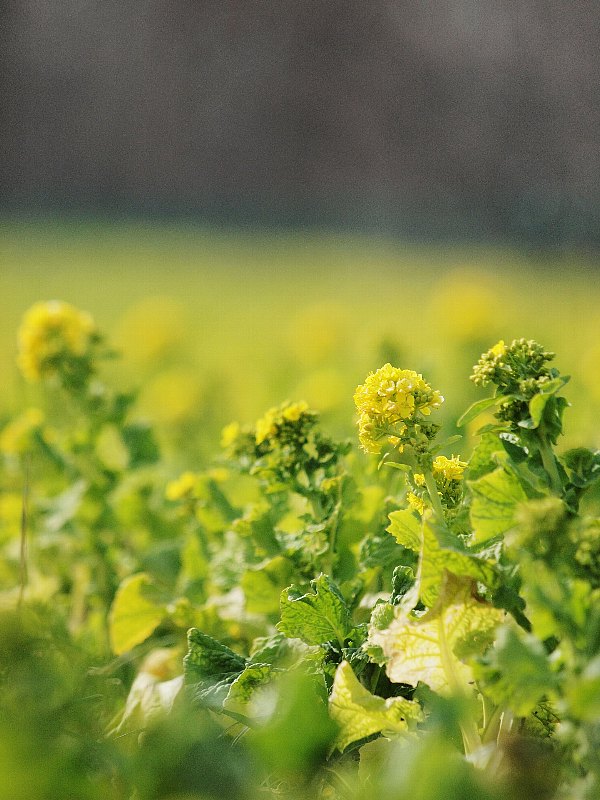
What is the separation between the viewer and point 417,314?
4.64 m

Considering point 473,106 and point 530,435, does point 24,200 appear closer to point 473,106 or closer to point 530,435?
point 473,106

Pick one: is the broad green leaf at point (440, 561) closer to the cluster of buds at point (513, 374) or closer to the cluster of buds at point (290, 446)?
the cluster of buds at point (513, 374)

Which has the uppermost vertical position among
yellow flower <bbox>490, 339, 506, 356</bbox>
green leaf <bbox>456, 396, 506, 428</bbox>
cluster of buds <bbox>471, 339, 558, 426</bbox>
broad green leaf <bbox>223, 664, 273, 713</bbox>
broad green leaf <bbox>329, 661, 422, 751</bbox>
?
yellow flower <bbox>490, 339, 506, 356</bbox>

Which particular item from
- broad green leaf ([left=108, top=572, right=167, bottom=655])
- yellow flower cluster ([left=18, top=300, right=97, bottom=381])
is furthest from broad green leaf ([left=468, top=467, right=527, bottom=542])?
yellow flower cluster ([left=18, top=300, right=97, bottom=381])

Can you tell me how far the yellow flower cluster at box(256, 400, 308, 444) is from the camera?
1.10 meters

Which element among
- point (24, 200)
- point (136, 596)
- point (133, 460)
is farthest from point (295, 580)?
point (24, 200)

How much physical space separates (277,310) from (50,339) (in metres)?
3.74

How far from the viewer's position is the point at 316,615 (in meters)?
0.90

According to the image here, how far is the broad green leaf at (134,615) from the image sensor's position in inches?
52.3

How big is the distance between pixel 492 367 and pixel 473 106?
5.91 metres

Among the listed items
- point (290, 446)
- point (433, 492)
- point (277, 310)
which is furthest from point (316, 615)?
point (277, 310)

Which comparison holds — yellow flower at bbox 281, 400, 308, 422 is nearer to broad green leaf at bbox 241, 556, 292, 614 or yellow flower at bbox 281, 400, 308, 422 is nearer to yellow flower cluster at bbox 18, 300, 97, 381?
broad green leaf at bbox 241, 556, 292, 614

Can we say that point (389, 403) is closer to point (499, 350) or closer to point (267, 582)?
point (499, 350)

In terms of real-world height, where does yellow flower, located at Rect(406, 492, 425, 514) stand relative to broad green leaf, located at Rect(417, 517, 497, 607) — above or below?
below
